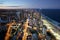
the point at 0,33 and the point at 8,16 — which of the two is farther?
the point at 8,16

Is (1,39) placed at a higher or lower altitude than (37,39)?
lower

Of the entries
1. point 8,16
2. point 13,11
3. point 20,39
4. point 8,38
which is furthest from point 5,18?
point 20,39

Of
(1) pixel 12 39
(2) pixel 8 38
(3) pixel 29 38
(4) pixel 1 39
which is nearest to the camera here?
(3) pixel 29 38

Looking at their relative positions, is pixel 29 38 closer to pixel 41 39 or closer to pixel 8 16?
pixel 41 39

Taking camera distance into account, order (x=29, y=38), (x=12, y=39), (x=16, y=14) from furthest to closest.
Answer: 1. (x=16, y=14)
2. (x=12, y=39)
3. (x=29, y=38)

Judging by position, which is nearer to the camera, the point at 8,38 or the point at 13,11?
the point at 8,38

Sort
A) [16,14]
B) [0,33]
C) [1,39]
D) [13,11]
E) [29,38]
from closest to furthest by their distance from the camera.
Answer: [29,38]
[1,39]
[0,33]
[16,14]
[13,11]

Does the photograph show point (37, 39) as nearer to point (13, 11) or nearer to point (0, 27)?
point (0, 27)

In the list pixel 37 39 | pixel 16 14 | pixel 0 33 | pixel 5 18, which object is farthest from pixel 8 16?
pixel 37 39

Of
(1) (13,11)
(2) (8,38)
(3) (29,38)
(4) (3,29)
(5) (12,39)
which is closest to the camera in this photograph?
(3) (29,38)
